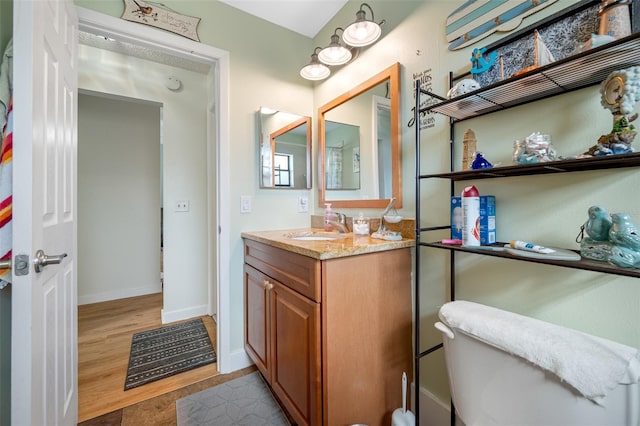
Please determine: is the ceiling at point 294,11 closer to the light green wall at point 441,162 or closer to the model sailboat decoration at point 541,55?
the light green wall at point 441,162

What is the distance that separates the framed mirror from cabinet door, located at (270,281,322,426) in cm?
75

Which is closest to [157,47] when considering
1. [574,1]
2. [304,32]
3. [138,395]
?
[304,32]

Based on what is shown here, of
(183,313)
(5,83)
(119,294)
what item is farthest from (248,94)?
(119,294)

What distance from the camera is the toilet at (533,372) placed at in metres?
0.59

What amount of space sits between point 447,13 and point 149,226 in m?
3.69

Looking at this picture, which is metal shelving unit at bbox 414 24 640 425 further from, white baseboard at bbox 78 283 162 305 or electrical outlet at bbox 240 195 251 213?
white baseboard at bbox 78 283 162 305

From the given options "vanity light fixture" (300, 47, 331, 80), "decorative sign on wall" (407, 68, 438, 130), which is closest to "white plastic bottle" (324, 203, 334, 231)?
"decorative sign on wall" (407, 68, 438, 130)

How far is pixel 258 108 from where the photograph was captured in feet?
6.33

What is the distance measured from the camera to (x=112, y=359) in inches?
75.5

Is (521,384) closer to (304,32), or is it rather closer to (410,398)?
(410,398)

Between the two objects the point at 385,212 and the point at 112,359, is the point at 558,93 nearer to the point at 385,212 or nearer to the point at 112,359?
the point at 385,212

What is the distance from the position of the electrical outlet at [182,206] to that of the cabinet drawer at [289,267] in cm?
132

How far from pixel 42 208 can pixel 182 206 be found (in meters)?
1.84

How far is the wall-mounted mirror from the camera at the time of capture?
1934 mm
